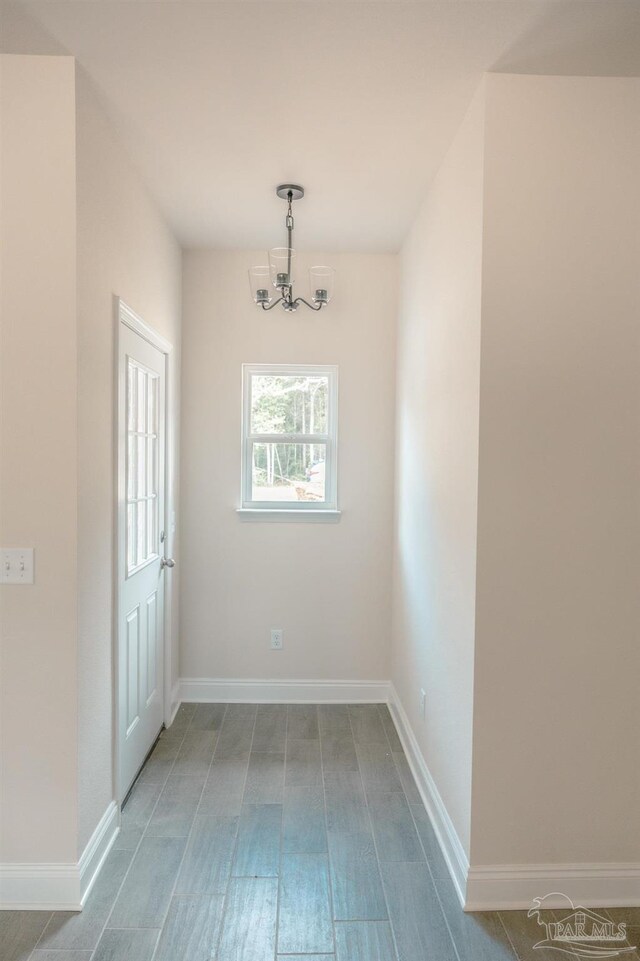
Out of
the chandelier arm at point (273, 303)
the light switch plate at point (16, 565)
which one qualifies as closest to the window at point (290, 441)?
the chandelier arm at point (273, 303)

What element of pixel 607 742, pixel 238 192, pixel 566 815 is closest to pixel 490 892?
pixel 566 815

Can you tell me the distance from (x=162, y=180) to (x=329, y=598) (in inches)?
94.3

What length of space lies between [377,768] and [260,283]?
262 cm

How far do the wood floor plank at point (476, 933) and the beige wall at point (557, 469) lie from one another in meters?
0.17

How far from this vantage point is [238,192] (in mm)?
2740

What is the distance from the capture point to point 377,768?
281cm

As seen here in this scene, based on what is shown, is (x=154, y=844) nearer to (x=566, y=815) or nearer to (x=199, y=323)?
(x=566, y=815)

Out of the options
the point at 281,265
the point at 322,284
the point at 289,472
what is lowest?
the point at 289,472

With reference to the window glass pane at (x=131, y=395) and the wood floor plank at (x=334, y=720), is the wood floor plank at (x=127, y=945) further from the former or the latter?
the window glass pane at (x=131, y=395)

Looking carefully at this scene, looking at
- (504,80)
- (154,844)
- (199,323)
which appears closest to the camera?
(504,80)

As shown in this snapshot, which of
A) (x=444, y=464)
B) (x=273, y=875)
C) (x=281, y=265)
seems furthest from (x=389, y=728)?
(x=281, y=265)

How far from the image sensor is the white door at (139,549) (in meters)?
2.38

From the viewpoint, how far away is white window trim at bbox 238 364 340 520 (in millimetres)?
3531

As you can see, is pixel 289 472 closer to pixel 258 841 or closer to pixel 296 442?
pixel 296 442
